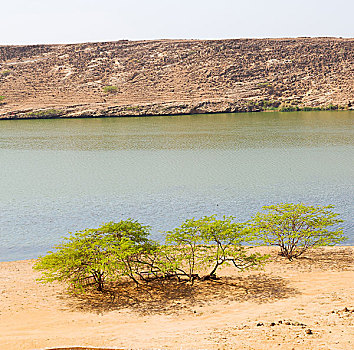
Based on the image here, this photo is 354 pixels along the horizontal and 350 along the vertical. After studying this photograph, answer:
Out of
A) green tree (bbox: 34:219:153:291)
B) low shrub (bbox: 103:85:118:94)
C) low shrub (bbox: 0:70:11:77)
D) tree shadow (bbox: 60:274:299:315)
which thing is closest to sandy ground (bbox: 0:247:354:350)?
tree shadow (bbox: 60:274:299:315)

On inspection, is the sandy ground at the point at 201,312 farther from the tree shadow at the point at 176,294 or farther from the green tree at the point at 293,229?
the green tree at the point at 293,229

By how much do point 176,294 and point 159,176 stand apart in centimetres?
1812

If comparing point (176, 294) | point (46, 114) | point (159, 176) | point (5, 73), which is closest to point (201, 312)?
point (176, 294)

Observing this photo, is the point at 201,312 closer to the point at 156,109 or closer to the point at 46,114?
the point at 156,109

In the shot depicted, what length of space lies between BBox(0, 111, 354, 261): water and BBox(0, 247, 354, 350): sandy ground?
4700 mm

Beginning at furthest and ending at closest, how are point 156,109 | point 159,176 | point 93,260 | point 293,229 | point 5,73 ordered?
point 5,73 < point 156,109 < point 159,176 < point 293,229 < point 93,260

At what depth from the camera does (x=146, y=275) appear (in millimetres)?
14070

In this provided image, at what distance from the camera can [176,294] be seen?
12523 millimetres

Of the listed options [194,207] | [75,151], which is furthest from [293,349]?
[75,151]

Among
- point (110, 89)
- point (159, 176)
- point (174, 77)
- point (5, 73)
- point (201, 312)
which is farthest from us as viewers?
point (5, 73)

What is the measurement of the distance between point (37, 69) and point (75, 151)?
71110 millimetres

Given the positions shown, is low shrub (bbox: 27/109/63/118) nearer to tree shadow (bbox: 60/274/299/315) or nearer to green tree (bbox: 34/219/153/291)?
green tree (bbox: 34/219/153/291)

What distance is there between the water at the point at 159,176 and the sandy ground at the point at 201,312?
4.70 meters

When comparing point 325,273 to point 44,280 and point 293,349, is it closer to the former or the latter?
point 293,349
